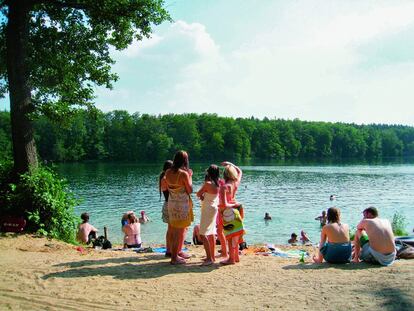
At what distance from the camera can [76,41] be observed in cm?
1245

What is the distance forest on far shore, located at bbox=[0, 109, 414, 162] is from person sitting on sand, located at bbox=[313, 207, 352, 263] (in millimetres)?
83855

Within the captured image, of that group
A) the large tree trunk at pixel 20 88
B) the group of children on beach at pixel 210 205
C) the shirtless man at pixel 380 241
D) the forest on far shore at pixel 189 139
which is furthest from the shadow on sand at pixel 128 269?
the forest on far shore at pixel 189 139

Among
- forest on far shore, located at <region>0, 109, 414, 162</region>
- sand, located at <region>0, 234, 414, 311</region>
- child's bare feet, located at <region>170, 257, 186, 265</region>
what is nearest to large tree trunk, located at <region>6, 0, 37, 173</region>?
sand, located at <region>0, 234, 414, 311</region>

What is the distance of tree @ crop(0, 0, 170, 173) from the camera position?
10.4 m

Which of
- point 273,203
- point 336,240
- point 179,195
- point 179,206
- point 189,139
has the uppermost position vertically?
point 189,139

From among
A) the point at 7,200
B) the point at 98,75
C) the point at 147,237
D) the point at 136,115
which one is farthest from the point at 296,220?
the point at 136,115

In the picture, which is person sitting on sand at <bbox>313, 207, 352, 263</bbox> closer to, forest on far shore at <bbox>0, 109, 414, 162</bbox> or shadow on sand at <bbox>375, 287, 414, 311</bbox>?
shadow on sand at <bbox>375, 287, 414, 311</bbox>

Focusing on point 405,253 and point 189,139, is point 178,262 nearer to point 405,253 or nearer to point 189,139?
point 405,253

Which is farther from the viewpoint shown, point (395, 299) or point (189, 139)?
point (189, 139)

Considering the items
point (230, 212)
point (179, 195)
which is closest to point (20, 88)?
point (179, 195)

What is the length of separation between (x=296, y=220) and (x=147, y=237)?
11336mm

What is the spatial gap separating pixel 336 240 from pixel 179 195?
3.20 meters

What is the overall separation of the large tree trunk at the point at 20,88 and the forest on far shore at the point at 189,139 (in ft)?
256

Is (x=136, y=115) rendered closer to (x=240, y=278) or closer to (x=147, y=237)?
(x=147, y=237)
